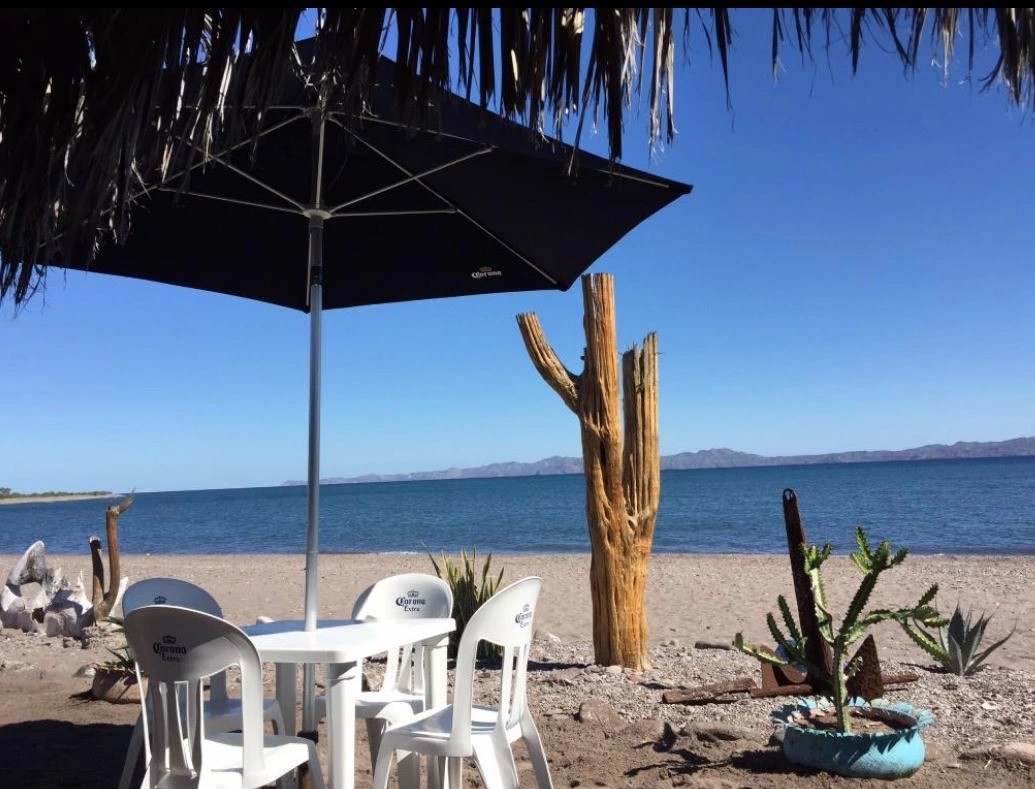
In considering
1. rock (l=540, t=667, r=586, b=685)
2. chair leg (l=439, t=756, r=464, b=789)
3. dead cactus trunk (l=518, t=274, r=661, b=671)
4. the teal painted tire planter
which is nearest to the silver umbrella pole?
chair leg (l=439, t=756, r=464, b=789)

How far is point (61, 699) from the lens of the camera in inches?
170

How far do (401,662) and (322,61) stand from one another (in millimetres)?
2323

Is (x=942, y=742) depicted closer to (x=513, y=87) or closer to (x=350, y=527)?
(x=513, y=87)

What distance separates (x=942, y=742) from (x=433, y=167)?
2997 mm

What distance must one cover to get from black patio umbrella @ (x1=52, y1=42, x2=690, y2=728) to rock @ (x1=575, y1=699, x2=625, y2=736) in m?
1.50

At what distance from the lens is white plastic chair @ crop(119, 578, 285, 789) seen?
252 cm

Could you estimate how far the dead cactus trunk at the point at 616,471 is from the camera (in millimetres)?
4789

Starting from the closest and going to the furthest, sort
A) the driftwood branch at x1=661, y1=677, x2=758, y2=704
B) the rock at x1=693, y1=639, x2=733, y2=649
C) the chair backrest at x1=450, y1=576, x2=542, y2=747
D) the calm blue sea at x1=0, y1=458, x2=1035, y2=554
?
the chair backrest at x1=450, y1=576, x2=542, y2=747
the driftwood branch at x1=661, y1=677, x2=758, y2=704
the rock at x1=693, y1=639, x2=733, y2=649
the calm blue sea at x1=0, y1=458, x2=1035, y2=554

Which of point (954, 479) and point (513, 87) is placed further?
point (954, 479)

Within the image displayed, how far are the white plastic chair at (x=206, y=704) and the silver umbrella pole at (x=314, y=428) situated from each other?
111 millimetres

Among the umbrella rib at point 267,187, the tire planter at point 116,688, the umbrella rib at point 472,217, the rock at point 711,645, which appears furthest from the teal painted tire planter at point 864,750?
the tire planter at point 116,688

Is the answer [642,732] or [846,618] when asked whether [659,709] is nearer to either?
[642,732]

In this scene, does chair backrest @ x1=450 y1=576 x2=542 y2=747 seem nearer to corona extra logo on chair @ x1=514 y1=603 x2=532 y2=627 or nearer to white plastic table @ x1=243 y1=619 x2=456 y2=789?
corona extra logo on chair @ x1=514 y1=603 x2=532 y2=627

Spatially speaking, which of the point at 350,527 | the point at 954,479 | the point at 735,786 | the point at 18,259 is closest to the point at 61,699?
the point at 18,259
